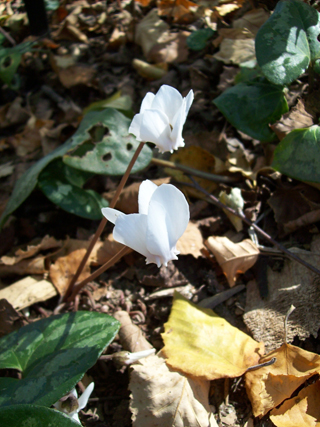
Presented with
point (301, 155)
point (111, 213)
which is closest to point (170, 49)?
point (301, 155)

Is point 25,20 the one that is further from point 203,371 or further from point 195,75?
point 203,371

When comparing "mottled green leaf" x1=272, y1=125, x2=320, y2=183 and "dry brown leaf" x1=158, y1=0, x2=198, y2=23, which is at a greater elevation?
"dry brown leaf" x1=158, y1=0, x2=198, y2=23

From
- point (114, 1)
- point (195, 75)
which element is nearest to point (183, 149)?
point (195, 75)

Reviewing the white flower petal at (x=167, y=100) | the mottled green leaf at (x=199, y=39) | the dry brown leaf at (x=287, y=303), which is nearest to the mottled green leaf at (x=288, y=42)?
the white flower petal at (x=167, y=100)

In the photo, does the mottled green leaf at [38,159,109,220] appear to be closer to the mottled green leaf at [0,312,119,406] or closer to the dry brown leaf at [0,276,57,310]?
the dry brown leaf at [0,276,57,310]

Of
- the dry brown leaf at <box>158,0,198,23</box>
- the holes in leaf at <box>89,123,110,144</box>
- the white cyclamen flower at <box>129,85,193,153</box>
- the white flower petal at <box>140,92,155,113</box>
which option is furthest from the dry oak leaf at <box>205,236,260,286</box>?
the dry brown leaf at <box>158,0,198,23</box>

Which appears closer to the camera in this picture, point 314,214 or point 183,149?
point 314,214
